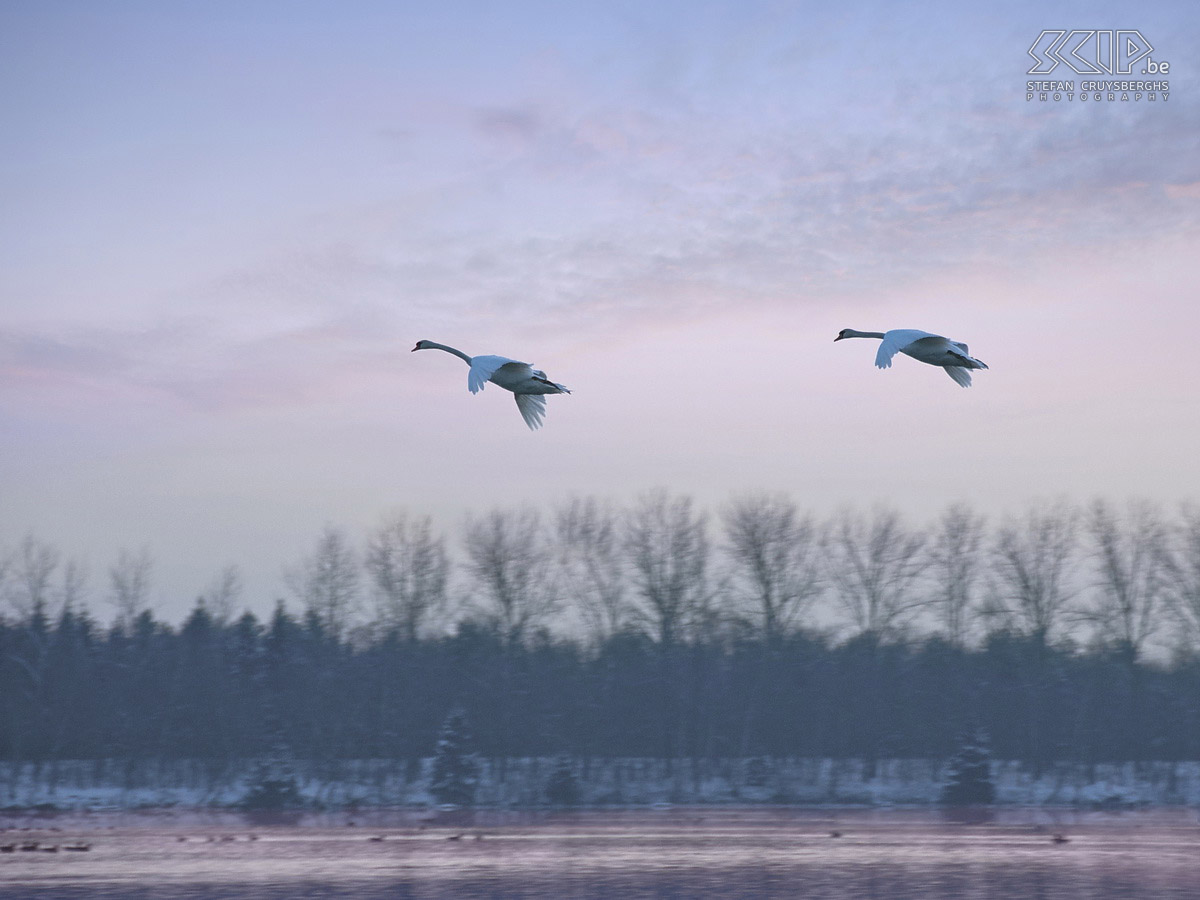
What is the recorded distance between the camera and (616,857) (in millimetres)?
38562

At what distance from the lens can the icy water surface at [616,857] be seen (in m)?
32.2

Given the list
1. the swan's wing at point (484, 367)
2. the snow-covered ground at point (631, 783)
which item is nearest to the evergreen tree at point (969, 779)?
the snow-covered ground at point (631, 783)

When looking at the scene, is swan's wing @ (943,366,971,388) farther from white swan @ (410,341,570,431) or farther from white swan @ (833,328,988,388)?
white swan @ (410,341,570,431)

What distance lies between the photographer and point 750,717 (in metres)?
65.3

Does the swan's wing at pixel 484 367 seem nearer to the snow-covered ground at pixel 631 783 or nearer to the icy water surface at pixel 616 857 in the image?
the icy water surface at pixel 616 857

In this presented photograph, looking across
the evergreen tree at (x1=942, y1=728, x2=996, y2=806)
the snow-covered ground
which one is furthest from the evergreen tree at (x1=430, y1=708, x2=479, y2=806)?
the evergreen tree at (x1=942, y1=728, x2=996, y2=806)

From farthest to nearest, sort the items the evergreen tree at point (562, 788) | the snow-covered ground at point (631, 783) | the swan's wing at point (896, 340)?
the snow-covered ground at point (631, 783), the evergreen tree at point (562, 788), the swan's wing at point (896, 340)

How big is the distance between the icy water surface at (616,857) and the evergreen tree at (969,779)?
2860 mm

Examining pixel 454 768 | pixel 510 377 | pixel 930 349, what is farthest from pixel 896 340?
pixel 454 768

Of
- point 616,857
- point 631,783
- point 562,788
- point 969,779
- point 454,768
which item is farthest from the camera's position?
point 631,783

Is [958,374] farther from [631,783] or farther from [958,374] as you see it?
[631,783]

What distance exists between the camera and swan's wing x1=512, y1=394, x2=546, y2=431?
18.4 meters

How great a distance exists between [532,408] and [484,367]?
1789mm

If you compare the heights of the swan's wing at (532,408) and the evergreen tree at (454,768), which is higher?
the swan's wing at (532,408)
